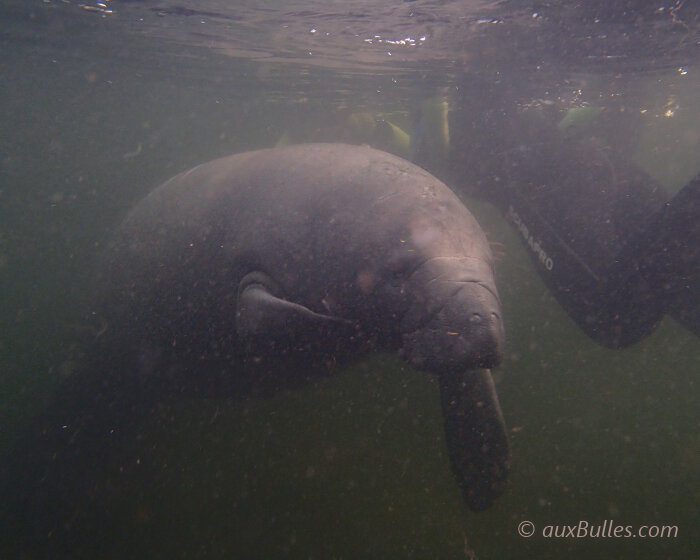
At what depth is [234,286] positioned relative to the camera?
419 centimetres

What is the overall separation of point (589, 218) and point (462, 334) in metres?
4.81

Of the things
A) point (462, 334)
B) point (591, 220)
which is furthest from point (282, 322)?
point (591, 220)

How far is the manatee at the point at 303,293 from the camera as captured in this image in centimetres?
320

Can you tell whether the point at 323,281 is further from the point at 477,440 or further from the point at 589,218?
the point at 589,218

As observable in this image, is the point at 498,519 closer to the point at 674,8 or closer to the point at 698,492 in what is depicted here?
the point at 698,492

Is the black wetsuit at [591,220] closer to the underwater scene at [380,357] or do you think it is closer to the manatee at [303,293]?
the underwater scene at [380,357]

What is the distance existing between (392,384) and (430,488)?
156cm

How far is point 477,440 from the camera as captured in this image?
371cm

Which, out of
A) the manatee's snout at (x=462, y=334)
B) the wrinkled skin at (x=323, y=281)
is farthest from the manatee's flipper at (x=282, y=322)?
the manatee's snout at (x=462, y=334)

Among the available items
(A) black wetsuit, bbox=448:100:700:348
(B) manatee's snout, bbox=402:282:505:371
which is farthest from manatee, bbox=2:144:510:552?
(A) black wetsuit, bbox=448:100:700:348

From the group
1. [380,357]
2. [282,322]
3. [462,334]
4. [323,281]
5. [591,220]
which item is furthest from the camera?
[591,220]

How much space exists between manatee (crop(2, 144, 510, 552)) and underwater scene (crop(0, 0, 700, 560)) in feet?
0.07

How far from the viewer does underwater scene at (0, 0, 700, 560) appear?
143 inches

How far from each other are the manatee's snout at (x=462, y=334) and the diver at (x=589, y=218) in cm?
325
